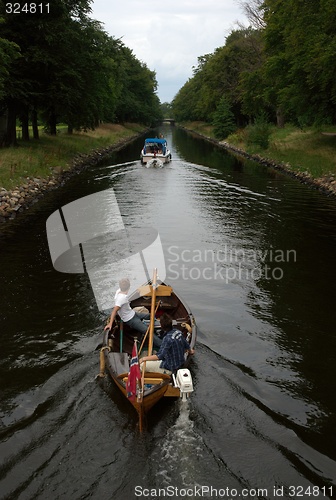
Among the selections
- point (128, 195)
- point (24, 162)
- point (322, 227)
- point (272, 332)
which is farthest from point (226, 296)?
point (24, 162)

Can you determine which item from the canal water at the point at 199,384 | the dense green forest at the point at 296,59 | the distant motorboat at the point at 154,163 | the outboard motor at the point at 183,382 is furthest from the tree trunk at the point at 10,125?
the outboard motor at the point at 183,382

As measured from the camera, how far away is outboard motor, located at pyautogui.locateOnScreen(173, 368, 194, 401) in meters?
7.33

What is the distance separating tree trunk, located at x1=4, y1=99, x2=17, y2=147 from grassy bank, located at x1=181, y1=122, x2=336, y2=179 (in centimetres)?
2282

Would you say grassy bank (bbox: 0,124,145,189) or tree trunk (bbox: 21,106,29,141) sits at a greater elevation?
tree trunk (bbox: 21,106,29,141)

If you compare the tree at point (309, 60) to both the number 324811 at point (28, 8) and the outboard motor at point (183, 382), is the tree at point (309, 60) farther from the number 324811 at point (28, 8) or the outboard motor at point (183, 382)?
the outboard motor at point (183, 382)

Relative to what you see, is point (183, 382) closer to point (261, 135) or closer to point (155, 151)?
point (155, 151)

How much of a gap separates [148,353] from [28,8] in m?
28.7

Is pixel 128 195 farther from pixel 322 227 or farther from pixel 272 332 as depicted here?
pixel 272 332

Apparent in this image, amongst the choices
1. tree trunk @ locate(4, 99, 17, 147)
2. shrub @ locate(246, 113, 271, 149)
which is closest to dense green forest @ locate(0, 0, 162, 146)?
tree trunk @ locate(4, 99, 17, 147)

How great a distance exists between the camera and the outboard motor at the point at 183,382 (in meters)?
7.33

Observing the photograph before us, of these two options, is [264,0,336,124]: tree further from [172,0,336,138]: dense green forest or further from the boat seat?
the boat seat

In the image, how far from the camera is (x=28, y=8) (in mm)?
28531

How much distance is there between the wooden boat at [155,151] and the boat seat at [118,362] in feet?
110

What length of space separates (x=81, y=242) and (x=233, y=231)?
7213 millimetres
